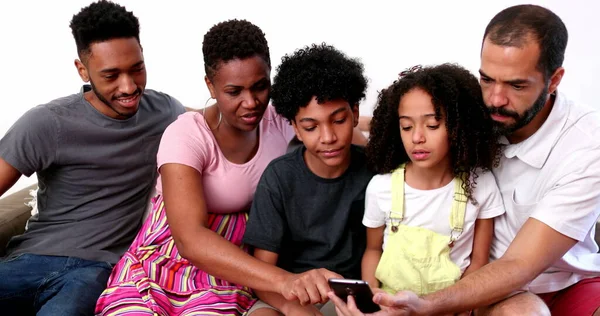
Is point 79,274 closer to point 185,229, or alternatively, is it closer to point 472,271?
point 185,229

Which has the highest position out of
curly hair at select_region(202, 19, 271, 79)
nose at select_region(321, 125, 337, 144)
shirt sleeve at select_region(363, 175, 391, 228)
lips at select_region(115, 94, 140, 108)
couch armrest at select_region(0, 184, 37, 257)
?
curly hair at select_region(202, 19, 271, 79)

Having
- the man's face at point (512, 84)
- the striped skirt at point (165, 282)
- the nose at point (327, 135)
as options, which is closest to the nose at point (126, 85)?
the striped skirt at point (165, 282)

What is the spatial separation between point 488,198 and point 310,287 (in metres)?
0.60

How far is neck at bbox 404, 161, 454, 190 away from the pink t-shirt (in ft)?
1.62

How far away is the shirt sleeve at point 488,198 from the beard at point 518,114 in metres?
0.16

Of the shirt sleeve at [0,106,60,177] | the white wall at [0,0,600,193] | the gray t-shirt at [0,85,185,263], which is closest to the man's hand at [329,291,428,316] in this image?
the gray t-shirt at [0,85,185,263]

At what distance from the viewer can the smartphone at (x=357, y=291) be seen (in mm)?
1596

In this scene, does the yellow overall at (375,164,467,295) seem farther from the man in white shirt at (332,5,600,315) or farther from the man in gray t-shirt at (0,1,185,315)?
the man in gray t-shirt at (0,1,185,315)

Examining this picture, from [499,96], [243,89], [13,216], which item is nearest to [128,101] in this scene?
[243,89]

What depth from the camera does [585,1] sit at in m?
2.56

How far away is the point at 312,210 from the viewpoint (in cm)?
201

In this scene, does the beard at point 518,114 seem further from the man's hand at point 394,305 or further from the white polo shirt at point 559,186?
the man's hand at point 394,305

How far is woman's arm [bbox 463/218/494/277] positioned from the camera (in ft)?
6.31

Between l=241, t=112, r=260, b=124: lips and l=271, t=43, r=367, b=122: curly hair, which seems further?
l=241, t=112, r=260, b=124: lips
